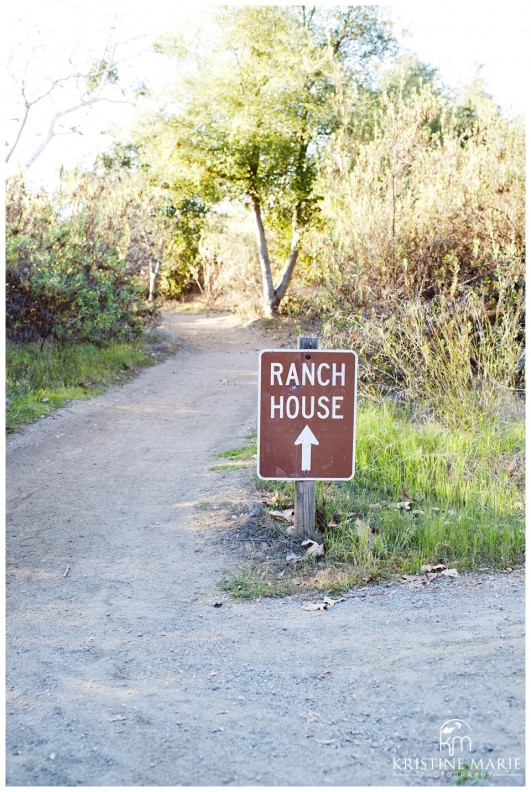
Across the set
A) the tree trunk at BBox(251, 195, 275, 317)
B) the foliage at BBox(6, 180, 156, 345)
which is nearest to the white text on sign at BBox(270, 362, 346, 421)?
the foliage at BBox(6, 180, 156, 345)

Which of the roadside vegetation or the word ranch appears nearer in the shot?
the word ranch

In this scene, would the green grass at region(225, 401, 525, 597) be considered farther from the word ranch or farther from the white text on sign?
the word ranch

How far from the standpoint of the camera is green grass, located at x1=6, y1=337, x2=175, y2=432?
29.9 feet

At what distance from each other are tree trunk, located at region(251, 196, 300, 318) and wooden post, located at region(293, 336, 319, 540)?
587 inches

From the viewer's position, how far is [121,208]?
16.2 m

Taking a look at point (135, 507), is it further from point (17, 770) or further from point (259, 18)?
point (259, 18)

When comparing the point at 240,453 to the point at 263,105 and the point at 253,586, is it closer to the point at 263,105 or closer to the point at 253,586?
the point at 253,586

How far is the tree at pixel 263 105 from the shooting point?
1773 cm

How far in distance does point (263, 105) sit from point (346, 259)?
8930 mm

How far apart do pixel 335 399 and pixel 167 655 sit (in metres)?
2.05

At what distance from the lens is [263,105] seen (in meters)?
17.6

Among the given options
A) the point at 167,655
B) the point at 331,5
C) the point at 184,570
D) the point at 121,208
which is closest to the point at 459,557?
the point at 184,570

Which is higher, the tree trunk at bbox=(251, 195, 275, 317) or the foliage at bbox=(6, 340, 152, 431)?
the tree trunk at bbox=(251, 195, 275, 317)

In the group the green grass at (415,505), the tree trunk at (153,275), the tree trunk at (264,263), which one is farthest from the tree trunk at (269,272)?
the green grass at (415,505)
